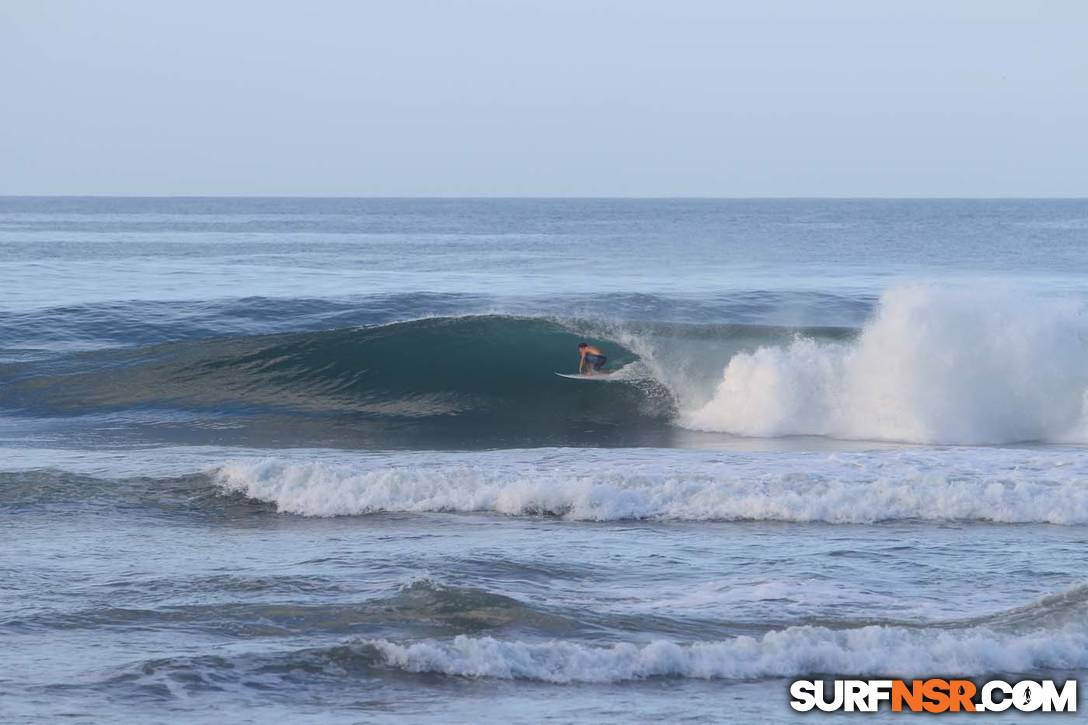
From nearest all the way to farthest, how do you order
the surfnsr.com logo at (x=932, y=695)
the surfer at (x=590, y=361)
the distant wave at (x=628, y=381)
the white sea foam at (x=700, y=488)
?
the surfnsr.com logo at (x=932, y=695) → the white sea foam at (x=700, y=488) → the distant wave at (x=628, y=381) → the surfer at (x=590, y=361)

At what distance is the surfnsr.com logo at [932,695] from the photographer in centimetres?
674

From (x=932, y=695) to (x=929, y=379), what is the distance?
11.0 meters

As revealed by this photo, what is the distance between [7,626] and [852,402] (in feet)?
40.0

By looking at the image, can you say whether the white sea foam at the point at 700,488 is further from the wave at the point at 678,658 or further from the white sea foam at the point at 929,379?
Answer: the wave at the point at 678,658

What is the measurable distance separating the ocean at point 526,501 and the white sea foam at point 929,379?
54 mm

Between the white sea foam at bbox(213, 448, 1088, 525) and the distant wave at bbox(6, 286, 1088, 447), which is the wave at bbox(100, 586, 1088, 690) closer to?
the white sea foam at bbox(213, 448, 1088, 525)

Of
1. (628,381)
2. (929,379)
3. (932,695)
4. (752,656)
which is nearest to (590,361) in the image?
(628,381)

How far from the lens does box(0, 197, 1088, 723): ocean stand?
7.23 m

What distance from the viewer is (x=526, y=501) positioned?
38.4ft

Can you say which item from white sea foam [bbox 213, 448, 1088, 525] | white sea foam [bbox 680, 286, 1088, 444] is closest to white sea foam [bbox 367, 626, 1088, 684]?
white sea foam [bbox 213, 448, 1088, 525]

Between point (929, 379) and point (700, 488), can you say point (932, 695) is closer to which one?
point (700, 488)

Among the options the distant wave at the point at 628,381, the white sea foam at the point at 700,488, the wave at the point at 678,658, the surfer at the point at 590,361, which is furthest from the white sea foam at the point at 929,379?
the wave at the point at 678,658

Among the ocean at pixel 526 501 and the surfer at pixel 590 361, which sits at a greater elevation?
the surfer at pixel 590 361

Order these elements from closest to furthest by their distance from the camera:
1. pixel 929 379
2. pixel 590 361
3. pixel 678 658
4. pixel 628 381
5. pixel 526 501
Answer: pixel 678 658 < pixel 526 501 < pixel 929 379 < pixel 628 381 < pixel 590 361
